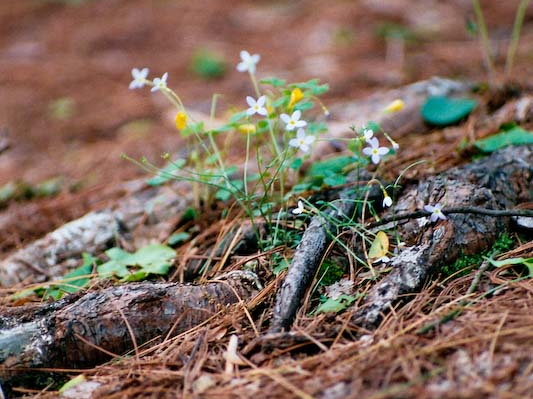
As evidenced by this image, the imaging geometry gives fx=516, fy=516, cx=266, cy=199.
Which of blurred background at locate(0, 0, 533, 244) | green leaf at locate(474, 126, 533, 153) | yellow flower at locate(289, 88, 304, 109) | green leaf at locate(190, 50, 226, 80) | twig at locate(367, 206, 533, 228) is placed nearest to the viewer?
twig at locate(367, 206, 533, 228)

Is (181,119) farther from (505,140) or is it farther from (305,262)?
(505,140)

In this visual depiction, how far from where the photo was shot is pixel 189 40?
18.6 feet

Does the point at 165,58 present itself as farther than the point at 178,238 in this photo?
Yes

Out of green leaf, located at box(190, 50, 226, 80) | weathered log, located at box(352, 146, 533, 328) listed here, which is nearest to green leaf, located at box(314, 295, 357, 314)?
weathered log, located at box(352, 146, 533, 328)

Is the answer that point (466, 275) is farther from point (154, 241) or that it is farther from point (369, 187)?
point (154, 241)

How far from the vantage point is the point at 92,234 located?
241 centimetres

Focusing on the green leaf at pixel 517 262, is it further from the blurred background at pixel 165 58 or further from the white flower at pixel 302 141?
the blurred background at pixel 165 58

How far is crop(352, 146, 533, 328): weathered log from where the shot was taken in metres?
1.58

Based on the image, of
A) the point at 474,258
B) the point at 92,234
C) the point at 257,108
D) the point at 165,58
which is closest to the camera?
the point at 474,258

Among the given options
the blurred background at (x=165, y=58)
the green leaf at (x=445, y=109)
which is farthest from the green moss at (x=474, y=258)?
the blurred background at (x=165, y=58)

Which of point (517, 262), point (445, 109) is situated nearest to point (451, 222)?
point (517, 262)

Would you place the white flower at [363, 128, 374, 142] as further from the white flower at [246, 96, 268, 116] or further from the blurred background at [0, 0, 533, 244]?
the blurred background at [0, 0, 533, 244]

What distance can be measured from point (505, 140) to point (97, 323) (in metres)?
1.79

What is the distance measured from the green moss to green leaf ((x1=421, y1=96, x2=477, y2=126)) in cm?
128
